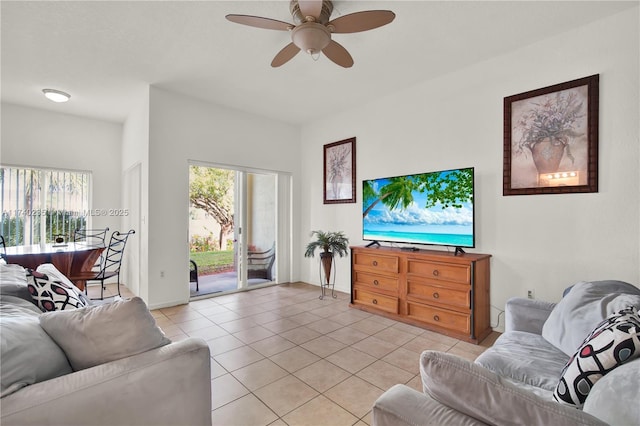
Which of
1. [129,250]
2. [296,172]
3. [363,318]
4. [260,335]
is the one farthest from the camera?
[296,172]

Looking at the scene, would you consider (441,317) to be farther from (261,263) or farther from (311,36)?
(261,263)

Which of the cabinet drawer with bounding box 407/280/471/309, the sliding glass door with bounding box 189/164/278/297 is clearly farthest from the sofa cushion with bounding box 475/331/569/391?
the sliding glass door with bounding box 189/164/278/297

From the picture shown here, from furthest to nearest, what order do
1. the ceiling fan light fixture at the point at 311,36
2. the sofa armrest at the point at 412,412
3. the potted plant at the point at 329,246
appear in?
the potted plant at the point at 329,246 < the ceiling fan light fixture at the point at 311,36 < the sofa armrest at the point at 412,412

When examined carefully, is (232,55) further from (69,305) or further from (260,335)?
(260,335)

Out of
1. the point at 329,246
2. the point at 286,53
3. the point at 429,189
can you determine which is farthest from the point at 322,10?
the point at 329,246

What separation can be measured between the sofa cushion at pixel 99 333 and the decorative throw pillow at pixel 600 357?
1.70 metres

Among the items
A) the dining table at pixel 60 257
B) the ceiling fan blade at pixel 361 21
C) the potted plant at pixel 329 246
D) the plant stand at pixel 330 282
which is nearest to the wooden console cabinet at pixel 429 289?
the potted plant at pixel 329 246

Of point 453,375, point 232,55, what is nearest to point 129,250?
point 232,55

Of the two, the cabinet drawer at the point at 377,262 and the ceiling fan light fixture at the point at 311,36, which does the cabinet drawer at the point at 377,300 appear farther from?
the ceiling fan light fixture at the point at 311,36

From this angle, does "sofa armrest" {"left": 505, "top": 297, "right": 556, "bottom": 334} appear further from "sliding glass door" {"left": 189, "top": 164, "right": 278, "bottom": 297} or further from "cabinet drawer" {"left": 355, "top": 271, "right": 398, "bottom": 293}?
"sliding glass door" {"left": 189, "top": 164, "right": 278, "bottom": 297}

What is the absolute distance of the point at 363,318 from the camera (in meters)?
3.60

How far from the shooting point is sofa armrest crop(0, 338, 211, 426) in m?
0.96

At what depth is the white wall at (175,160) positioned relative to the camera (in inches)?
155

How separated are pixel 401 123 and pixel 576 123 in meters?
1.87
